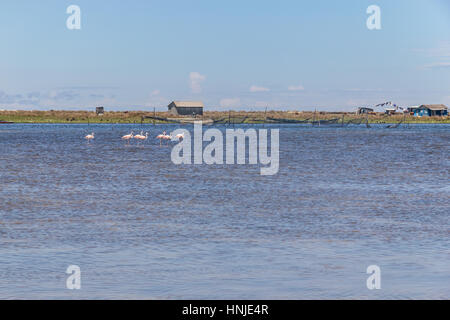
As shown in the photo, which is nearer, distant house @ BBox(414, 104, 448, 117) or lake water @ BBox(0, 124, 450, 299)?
lake water @ BBox(0, 124, 450, 299)

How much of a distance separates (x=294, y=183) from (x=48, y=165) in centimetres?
1659

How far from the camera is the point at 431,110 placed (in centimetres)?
17925

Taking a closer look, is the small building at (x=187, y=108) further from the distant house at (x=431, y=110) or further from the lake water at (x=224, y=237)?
the lake water at (x=224, y=237)

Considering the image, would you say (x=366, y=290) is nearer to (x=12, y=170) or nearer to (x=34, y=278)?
(x=34, y=278)

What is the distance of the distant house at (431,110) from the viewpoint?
177 m

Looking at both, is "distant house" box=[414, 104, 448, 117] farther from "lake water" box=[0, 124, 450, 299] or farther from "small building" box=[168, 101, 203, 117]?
"lake water" box=[0, 124, 450, 299]

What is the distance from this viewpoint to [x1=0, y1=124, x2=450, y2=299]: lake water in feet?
36.6

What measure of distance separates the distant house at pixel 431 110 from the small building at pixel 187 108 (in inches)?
2432

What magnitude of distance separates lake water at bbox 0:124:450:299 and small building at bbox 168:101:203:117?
14240 centimetres

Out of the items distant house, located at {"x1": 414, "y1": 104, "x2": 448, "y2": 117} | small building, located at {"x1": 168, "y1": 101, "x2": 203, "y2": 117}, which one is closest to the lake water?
small building, located at {"x1": 168, "y1": 101, "x2": 203, "y2": 117}

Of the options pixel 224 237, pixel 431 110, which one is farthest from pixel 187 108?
pixel 224 237

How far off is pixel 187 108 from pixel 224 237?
160 meters

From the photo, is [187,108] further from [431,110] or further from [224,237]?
[224,237]
